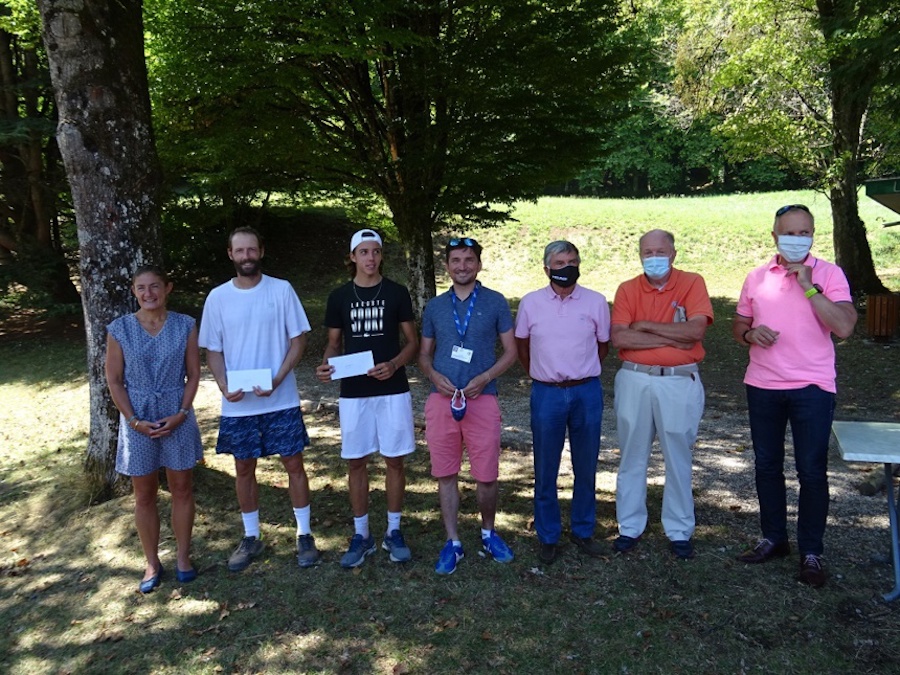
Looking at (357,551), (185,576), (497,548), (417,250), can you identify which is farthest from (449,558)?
(417,250)

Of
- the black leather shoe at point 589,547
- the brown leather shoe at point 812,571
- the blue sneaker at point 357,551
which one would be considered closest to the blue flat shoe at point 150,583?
the blue sneaker at point 357,551

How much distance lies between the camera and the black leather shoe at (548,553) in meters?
4.10

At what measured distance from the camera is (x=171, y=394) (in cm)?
389

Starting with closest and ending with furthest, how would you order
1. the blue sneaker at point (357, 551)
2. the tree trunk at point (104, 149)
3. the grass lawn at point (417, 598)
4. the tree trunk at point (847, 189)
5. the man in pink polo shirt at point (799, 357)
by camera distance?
the grass lawn at point (417, 598)
the man in pink polo shirt at point (799, 357)
the blue sneaker at point (357, 551)
the tree trunk at point (104, 149)
the tree trunk at point (847, 189)

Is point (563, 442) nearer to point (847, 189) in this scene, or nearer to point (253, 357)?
point (253, 357)

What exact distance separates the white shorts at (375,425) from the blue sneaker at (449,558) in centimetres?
70

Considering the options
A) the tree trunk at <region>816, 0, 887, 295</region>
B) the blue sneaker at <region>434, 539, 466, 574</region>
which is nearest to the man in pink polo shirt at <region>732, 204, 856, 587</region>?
the blue sneaker at <region>434, 539, 466, 574</region>

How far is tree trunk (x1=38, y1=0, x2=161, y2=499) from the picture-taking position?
462 cm

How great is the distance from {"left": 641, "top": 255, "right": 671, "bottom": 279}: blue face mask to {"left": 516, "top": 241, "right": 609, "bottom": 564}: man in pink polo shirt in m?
0.34

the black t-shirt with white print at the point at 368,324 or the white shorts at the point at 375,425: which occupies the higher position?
the black t-shirt with white print at the point at 368,324

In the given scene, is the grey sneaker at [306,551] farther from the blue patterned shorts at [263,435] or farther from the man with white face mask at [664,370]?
the man with white face mask at [664,370]

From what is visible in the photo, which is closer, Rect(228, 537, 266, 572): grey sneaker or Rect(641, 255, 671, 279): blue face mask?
Rect(641, 255, 671, 279): blue face mask

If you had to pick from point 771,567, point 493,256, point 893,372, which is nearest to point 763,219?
point 493,256

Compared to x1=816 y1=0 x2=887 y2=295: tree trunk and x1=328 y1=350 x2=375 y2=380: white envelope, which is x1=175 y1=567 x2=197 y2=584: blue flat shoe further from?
x1=816 y1=0 x2=887 y2=295: tree trunk
